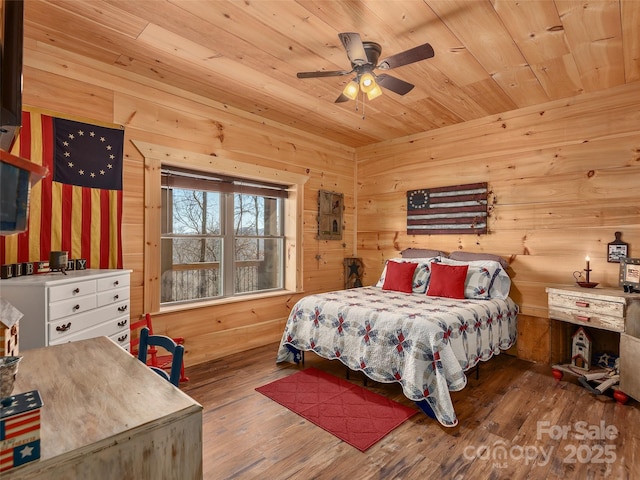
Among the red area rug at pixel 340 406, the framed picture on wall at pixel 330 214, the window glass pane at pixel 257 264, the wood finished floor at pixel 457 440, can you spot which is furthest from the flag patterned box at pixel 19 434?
the framed picture on wall at pixel 330 214

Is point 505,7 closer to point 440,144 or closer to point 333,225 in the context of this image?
point 440,144

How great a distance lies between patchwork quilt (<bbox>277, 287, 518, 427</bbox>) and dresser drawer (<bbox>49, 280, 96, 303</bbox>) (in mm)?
1714

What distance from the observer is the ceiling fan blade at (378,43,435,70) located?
2.07 m

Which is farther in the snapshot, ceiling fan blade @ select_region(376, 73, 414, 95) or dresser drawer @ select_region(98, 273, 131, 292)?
ceiling fan blade @ select_region(376, 73, 414, 95)

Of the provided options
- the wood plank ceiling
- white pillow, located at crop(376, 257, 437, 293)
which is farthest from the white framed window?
white pillow, located at crop(376, 257, 437, 293)

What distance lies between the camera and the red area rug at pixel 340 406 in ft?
7.26

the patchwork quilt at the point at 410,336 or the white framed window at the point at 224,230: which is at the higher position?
the white framed window at the point at 224,230

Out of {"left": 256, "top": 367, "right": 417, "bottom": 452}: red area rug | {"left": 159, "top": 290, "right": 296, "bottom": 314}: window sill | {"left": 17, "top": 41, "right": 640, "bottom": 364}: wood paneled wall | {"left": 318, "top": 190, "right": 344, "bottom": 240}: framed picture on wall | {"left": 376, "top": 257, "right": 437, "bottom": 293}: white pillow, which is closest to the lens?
{"left": 256, "top": 367, "right": 417, "bottom": 452}: red area rug

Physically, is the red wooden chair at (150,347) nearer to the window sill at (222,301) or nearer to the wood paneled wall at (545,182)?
the window sill at (222,301)

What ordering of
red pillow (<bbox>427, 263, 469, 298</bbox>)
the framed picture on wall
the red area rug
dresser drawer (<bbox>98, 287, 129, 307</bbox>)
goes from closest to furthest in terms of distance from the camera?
the red area rug < dresser drawer (<bbox>98, 287, 129, 307</bbox>) < red pillow (<bbox>427, 263, 469, 298</bbox>) < the framed picture on wall

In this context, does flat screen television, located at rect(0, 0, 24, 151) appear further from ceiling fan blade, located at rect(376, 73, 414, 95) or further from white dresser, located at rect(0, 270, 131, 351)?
ceiling fan blade, located at rect(376, 73, 414, 95)

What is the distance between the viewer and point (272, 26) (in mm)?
2279

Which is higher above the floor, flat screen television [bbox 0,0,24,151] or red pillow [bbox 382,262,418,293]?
flat screen television [bbox 0,0,24,151]

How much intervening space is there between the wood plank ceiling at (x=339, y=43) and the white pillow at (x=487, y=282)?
66.5 inches
